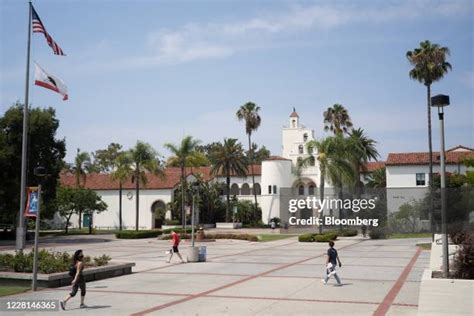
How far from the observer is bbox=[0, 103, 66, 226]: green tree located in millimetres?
39156

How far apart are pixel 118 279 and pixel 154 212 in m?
51.4

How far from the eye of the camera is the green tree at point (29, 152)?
39156mm

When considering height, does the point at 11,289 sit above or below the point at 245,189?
below

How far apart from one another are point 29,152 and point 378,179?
145 feet

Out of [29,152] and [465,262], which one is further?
[29,152]

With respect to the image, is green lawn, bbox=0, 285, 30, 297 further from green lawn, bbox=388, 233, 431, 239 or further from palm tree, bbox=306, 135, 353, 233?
green lawn, bbox=388, 233, 431, 239

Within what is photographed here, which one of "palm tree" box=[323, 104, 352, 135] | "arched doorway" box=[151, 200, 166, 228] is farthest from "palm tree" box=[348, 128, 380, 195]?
"arched doorway" box=[151, 200, 166, 228]

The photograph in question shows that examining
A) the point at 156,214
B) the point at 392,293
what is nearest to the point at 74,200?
the point at 156,214

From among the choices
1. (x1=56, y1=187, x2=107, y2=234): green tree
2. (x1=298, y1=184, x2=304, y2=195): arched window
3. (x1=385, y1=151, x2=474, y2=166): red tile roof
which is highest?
(x1=385, y1=151, x2=474, y2=166): red tile roof

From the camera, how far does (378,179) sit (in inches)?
2677

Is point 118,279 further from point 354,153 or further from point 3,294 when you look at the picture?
point 354,153

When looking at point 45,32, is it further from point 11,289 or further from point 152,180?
point 152,180

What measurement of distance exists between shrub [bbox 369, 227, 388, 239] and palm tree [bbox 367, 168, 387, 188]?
2285 cm

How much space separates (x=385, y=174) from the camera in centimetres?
6775
